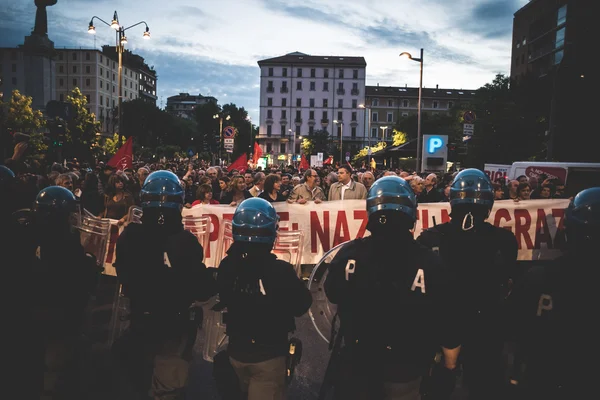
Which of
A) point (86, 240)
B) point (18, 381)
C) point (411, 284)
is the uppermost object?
point (411, 284)

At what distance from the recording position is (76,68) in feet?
315

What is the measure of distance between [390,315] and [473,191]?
170cm

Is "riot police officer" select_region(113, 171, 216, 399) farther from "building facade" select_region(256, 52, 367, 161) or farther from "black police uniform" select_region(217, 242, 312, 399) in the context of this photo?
"building facade" select_region(256, 52, 367, 161)

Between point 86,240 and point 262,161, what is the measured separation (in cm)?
3405

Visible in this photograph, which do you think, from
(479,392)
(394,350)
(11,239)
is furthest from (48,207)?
(479,392)

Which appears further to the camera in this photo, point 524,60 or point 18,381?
point 524,60

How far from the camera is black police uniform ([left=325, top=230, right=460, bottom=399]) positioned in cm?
255

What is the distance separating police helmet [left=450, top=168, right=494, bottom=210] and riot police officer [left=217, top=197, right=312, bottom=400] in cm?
160

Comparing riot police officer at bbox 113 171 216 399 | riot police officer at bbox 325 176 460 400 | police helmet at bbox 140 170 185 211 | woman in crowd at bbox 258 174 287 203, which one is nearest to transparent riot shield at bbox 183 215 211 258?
woman in crowd at bbox 258 174 287 203

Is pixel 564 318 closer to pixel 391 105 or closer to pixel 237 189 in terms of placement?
pixel 237 189

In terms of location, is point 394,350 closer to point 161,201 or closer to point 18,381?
point 161,201

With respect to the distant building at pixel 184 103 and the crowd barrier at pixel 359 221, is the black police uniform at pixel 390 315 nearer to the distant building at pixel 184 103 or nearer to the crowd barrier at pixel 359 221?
the crowd barrier at pixel 359 221

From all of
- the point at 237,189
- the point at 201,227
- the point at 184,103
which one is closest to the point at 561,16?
the point at 237,189

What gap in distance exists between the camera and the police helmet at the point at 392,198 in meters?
2.73
